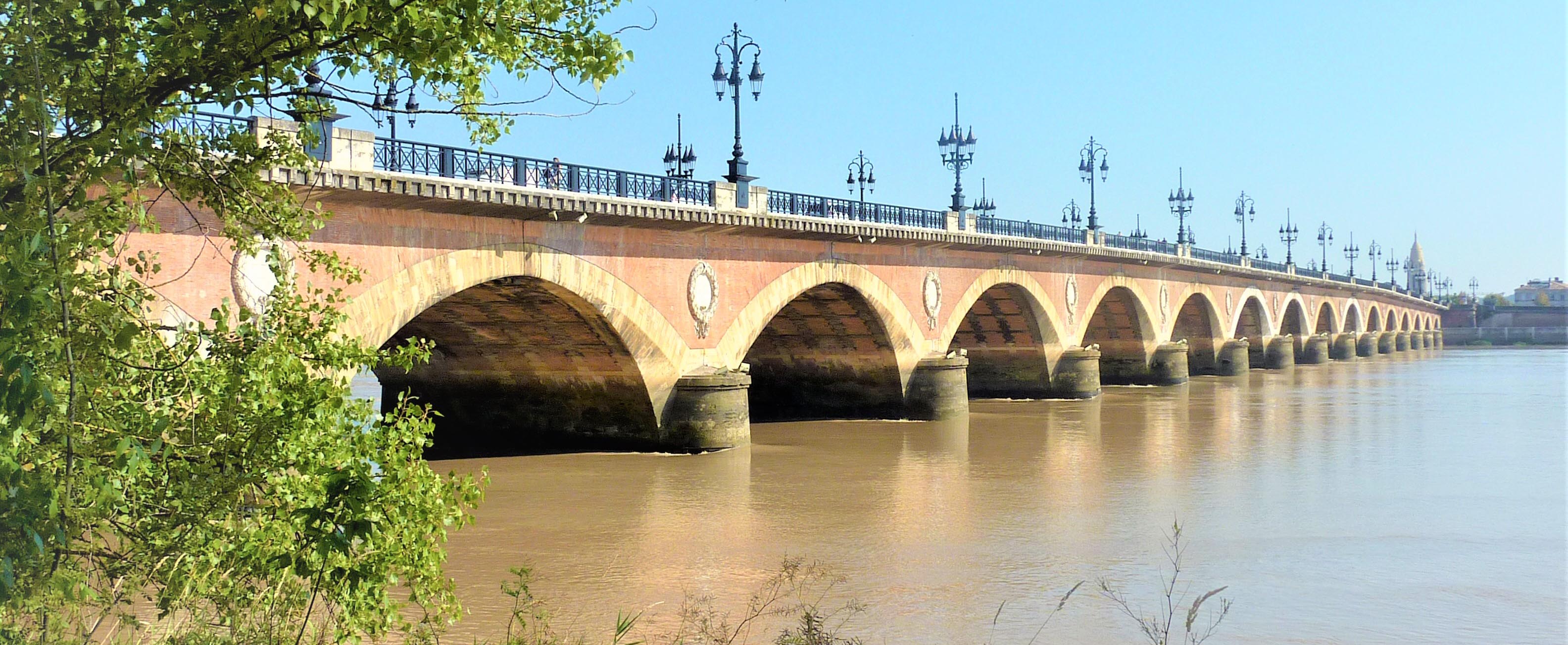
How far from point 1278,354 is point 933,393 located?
112 feet

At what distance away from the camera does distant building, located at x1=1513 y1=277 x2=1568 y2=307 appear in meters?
154

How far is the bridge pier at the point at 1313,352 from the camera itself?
64.4m

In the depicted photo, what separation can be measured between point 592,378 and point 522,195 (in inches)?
205

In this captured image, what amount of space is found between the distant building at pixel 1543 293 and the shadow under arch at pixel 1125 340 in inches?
4980

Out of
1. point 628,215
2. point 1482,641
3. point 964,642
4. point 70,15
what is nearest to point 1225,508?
point 1482,641

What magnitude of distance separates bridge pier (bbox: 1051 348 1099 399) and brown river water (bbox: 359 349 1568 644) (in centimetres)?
741

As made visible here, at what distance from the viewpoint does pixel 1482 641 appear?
1012 cm

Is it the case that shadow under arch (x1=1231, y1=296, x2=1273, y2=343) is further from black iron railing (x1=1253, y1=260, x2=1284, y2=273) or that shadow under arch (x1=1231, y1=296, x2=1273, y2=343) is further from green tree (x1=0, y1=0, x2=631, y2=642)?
→ green tree (x1=0, y1=0, x2=631, y2=642)

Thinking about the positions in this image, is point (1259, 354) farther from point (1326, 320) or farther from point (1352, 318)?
point (1352, 318)

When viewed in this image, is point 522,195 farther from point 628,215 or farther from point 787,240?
point 787,240

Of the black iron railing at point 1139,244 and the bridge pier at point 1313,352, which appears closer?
the black iron railing at point 1139,244

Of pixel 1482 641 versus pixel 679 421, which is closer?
pixel 1482 641

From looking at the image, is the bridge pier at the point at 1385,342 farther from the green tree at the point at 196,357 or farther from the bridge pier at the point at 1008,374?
the green tree at the point at 196,357

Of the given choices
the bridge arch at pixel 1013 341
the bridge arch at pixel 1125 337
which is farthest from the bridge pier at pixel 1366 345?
the bridge arch at pixel 1013 341
